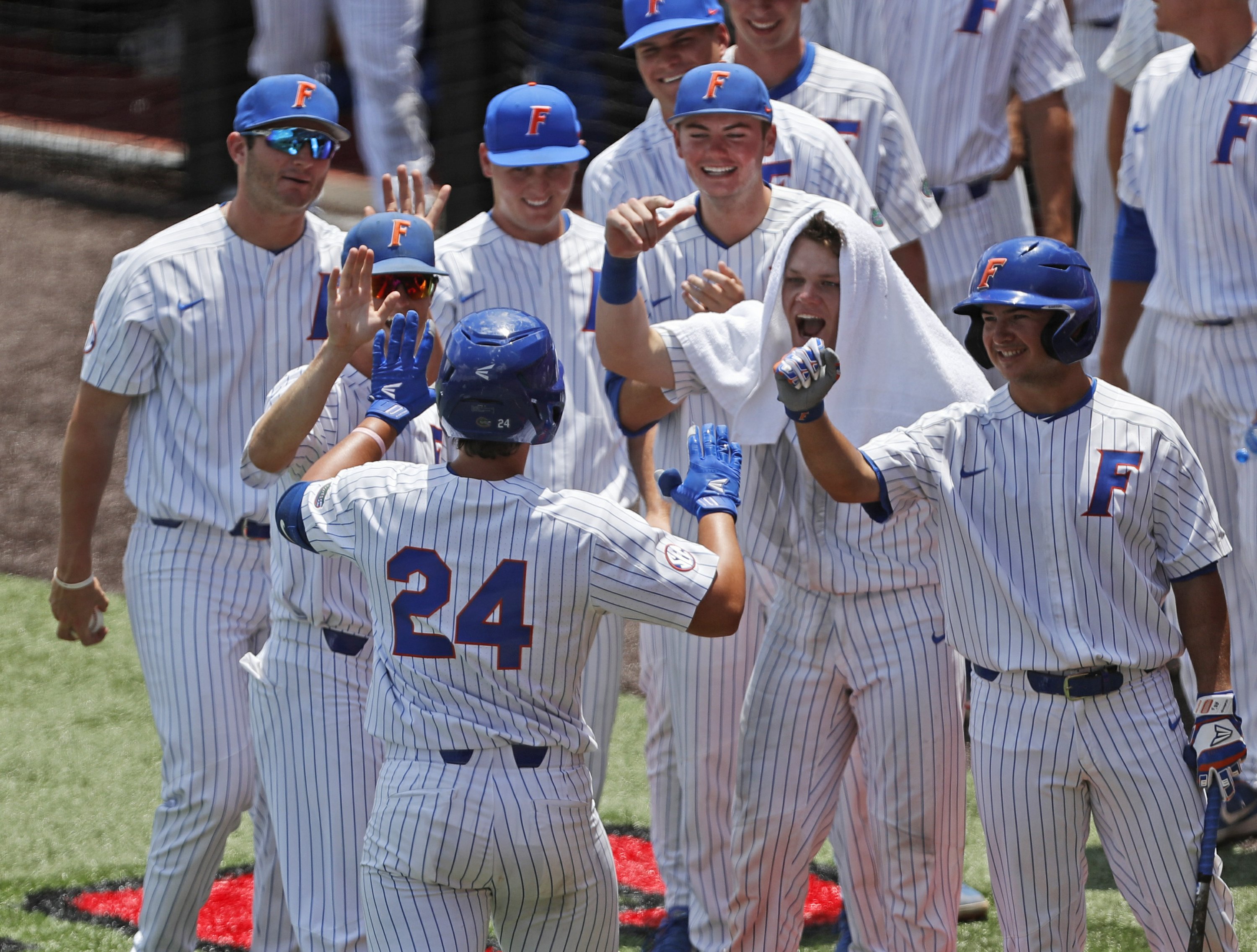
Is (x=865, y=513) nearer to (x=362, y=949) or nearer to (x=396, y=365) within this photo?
(x=396, y=365)

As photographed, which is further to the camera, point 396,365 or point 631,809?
point 631,809

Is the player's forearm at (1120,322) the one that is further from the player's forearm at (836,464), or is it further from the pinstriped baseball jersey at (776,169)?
the player's forearm at (836,464)

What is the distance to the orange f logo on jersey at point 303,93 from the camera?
3.91 m

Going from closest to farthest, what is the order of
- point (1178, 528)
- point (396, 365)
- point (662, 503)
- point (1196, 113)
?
point (1178, 528)
point (396, 365)
point (662, 503)
point (1196, 113)

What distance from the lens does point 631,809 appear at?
484 centimetres

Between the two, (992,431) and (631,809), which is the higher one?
(992,431)

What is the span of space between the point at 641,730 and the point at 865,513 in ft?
7.47

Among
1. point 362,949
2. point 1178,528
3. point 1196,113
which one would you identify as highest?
point 1196,113

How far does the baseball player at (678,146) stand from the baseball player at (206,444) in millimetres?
784

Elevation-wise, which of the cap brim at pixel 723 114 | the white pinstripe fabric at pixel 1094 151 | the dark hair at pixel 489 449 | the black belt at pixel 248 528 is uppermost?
the white pinstripe fabric at pixel 1094 151

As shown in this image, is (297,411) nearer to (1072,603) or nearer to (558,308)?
(558,308)

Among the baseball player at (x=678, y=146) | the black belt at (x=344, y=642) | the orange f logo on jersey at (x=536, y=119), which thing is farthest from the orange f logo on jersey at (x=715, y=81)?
the black belt at (x=344, y=642)

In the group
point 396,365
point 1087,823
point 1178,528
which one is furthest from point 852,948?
point 396,365

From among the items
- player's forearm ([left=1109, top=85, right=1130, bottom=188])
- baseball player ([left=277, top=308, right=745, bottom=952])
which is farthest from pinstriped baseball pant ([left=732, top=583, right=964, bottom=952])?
player's forearm ([left=1109, top=85, right=1130, bottom=188])
